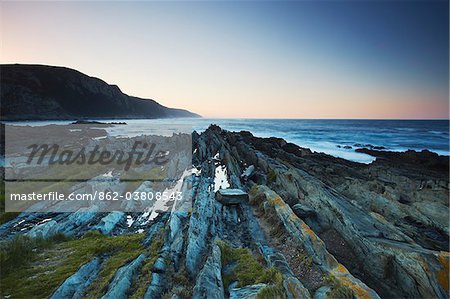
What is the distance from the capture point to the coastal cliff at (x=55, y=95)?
9488 cm

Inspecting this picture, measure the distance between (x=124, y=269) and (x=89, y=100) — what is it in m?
171

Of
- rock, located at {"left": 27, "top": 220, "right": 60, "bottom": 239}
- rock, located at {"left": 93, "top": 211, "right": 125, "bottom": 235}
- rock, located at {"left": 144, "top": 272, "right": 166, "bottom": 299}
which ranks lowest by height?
rock, located at {"left": 93, "top": 211, "right": 125, "bottom": 235}

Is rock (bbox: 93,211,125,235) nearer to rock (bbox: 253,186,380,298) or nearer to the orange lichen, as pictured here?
rock (bbox: 253,186,380,298)

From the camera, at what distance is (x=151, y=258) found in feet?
26.6

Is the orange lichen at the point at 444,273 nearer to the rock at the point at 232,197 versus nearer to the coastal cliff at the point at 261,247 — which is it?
the coastal cliff at the point at 261,247

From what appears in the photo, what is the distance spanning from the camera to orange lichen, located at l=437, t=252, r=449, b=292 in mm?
5764

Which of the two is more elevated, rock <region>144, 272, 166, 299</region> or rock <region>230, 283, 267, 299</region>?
rock <region>230, 283, 267, 299</region>

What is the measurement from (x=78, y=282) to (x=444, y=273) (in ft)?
36.2

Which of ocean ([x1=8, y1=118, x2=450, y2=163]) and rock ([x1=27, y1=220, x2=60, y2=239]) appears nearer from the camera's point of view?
rock ([x1=27, y1=220, x2=60, y2=239])

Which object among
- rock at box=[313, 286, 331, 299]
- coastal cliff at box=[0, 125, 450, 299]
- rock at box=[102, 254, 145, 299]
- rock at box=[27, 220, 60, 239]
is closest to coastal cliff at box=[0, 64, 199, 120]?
rock at box=[27, 220, 60, 239]

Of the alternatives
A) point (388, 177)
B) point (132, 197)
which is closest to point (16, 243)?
point (132, 197)

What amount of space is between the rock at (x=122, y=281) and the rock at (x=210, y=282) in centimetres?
218

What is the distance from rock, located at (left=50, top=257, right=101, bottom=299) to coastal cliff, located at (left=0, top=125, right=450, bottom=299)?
34 mm

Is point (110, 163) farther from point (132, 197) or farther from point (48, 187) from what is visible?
point (132, 197)
